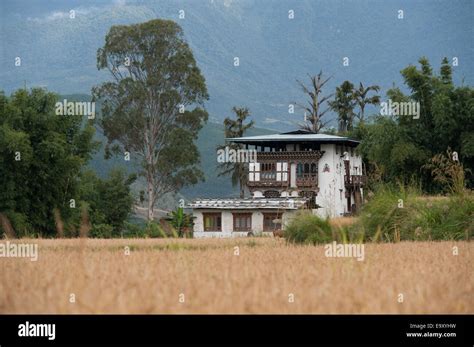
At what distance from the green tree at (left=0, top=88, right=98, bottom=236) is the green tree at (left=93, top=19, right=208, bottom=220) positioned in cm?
1358

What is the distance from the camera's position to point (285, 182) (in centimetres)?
7194

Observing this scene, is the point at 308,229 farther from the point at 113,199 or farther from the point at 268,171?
the point at 268,171

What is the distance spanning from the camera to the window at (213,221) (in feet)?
219

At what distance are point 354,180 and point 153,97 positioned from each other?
18542 mm

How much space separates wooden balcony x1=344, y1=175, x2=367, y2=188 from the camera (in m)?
77.2

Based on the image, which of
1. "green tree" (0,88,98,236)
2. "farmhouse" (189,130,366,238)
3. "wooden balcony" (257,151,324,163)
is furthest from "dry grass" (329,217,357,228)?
"wooden balcony" (257,151,324,163)

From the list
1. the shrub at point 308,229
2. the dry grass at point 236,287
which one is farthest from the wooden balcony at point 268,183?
the dry grass at point 236,287

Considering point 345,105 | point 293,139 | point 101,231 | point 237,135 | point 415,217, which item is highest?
point 345,105

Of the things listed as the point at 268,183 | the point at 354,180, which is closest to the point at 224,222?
the point at 268,183

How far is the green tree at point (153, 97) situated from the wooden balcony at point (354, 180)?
1294 centimetres

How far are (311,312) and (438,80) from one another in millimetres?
61910

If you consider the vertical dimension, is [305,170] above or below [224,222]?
above

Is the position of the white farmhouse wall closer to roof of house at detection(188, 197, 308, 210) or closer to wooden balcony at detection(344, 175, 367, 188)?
wooden balcony at detection(344, 175, 367, 188)

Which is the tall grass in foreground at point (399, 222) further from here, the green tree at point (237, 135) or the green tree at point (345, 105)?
the green tree at point (345, 105)
